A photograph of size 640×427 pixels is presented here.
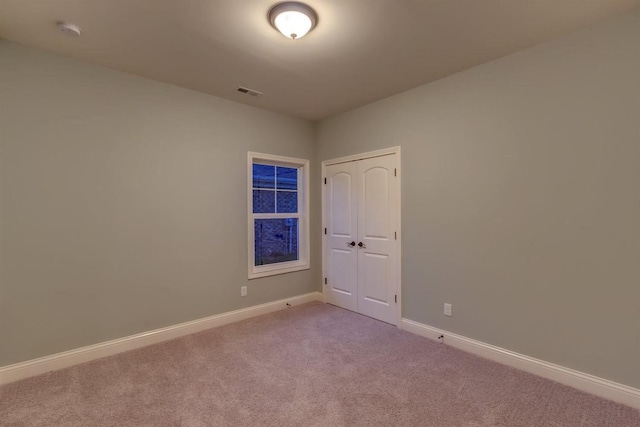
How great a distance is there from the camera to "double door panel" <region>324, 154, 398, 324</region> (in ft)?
11.6

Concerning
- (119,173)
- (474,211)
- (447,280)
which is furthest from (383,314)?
(119,173)

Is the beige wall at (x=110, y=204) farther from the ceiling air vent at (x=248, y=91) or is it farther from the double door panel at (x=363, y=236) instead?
the double door panel at (x=363, y=236)

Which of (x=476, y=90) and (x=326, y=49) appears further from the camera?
(x=476, y=90)

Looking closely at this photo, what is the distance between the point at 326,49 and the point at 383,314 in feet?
9.57

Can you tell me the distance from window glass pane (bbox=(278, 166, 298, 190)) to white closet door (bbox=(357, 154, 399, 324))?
1.03m

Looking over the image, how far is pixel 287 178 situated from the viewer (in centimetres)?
433

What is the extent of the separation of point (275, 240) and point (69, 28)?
116 inches

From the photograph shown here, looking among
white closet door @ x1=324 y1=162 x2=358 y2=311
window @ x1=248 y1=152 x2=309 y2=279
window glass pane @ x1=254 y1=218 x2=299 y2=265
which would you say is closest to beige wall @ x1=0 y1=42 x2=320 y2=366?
window @ x1=248 y1=152 x2=309 y2=279

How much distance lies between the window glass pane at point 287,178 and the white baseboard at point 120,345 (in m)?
1.62

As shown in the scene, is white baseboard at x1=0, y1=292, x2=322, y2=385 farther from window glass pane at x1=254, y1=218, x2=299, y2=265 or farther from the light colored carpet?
window glass pane at x1=254, y1=218, x2=299, y2=265

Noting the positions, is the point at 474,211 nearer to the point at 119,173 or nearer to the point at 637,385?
the point at 637,385

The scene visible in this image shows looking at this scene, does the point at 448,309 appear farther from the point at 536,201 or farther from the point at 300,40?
the point at 300,40

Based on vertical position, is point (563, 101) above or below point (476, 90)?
below

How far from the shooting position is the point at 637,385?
79.4 inches
